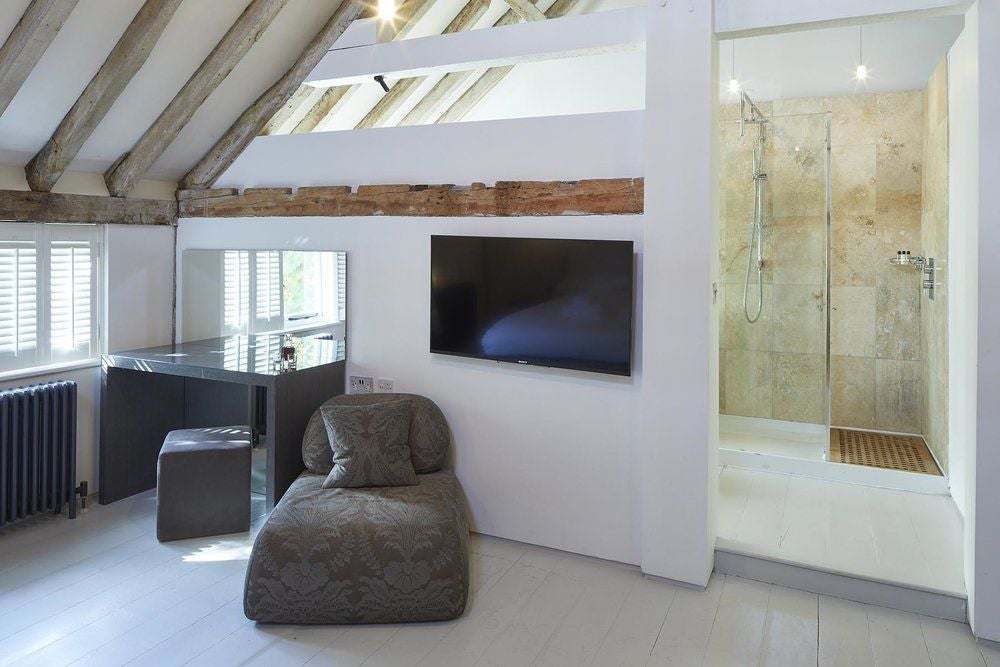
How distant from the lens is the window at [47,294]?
3879mm

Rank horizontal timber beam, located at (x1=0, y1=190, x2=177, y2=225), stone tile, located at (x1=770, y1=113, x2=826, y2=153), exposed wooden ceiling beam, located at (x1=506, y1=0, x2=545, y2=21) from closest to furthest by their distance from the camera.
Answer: horizontal timber beam, located at (x1=0, y1=190, x2=177, y2=225), stone tile, located at (x1=770, y1=113, x2=826, y2=153), exposed wooden ceiling beam, located at (x1=506, y1=0, x2=545, y2=21)

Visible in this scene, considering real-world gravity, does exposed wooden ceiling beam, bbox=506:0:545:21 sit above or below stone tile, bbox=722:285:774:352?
above

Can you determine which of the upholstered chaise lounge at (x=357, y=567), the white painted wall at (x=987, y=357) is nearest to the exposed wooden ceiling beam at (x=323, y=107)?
the upholstered chaise lounge at (x=357, y=567)

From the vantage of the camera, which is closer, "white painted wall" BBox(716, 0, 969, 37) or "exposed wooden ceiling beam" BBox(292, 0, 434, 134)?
"white painted wall" BBox(716, 0, 969, 37)

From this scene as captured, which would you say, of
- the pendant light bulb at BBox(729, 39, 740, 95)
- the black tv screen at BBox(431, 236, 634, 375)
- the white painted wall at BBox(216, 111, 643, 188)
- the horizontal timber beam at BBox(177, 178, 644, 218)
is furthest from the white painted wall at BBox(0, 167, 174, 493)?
the pendant light bulb at BBox(729, 39, 740, 95)

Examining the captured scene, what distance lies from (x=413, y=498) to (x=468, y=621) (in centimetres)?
60

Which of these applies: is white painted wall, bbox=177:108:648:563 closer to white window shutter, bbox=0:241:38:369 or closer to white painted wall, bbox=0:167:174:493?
white painted wall, bbox=0:167:174:493

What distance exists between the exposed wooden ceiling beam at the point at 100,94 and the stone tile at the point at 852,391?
470 cm

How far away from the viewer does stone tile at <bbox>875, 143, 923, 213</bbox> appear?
4922mm

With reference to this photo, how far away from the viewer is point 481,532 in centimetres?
380

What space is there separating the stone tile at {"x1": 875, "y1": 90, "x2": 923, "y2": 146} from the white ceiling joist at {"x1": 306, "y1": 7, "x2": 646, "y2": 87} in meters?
2.61

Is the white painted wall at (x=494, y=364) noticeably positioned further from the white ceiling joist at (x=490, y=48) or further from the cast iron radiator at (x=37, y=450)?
the cast iron radiator at (x=37, y=450)

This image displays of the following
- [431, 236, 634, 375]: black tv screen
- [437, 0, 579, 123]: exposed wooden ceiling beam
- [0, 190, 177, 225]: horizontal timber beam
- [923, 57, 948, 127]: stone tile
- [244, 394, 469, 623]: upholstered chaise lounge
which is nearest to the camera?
[244, 394, 469, 623]: upholstered chaise lounge

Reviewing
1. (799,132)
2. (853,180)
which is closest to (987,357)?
(799,132)
